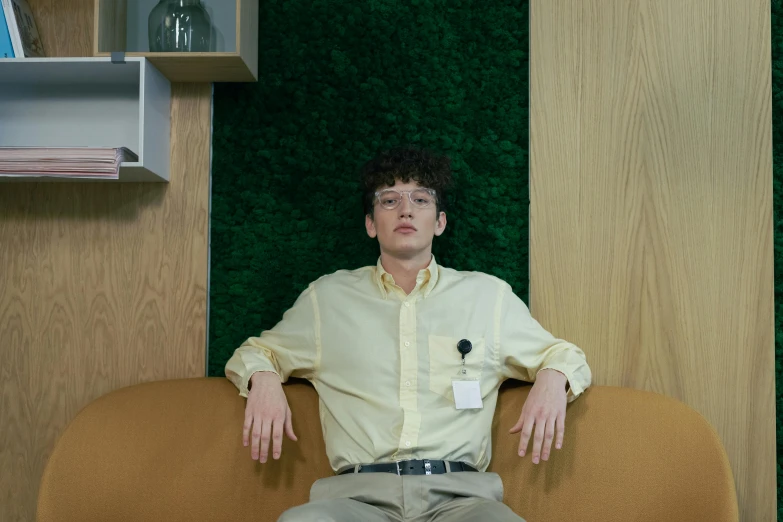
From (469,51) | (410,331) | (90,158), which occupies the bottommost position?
(410,331)

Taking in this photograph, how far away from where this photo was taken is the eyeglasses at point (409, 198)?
2311mm

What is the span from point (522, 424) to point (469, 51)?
4.51ft

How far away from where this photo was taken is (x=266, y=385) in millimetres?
2135

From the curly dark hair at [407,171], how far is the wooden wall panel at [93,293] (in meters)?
0.64

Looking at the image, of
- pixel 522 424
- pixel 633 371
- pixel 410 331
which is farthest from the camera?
pixel 633 371

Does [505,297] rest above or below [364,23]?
below

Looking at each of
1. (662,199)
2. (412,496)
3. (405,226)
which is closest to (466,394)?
(412,496)

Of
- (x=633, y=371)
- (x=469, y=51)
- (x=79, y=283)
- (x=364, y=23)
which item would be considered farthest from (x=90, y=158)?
(x=633, y=371)

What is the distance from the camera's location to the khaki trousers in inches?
75.3

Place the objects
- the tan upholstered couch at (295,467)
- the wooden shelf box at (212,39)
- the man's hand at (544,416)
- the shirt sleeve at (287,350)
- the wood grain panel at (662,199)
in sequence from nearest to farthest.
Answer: the man's hand at (544,416)
the tan upholstered couch at (295,467)
the shirt sleeve at (287,350)
the wooden shelf box at (212,39)
the wood grain panel at (662,199)

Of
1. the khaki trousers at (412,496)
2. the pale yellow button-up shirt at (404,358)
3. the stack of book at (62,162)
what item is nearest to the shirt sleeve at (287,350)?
the pale yellow button-up shirt at (404,358)

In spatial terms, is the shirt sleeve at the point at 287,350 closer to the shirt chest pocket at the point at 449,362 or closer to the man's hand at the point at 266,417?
the man's hand at the point at 266,417

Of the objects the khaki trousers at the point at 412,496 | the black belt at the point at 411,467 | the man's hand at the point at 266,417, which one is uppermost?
the man's hand at the point at 266,417

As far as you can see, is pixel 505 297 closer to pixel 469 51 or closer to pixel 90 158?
pixel 469 51
